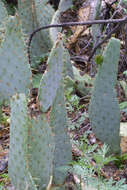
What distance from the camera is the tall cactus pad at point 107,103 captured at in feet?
8.05

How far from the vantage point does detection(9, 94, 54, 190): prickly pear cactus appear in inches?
65.2

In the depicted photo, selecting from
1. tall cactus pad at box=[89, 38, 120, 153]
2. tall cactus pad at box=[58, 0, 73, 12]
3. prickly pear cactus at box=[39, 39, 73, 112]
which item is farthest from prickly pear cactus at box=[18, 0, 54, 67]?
prickly pear cactus at box=[39, 39, 73, 112]

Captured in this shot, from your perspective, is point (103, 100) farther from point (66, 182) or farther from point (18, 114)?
point (18, 114)

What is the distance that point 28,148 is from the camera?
1.75m

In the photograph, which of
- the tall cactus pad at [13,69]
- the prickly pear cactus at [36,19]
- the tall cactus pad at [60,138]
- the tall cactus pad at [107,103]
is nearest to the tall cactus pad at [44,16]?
the prickly pear cactus at [36,19]

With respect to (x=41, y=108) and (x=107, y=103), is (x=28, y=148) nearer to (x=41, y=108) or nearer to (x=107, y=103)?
(x=41, y=108)

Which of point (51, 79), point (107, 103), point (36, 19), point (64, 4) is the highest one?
point (64, 4)

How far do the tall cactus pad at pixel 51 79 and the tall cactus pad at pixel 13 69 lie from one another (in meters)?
0.22

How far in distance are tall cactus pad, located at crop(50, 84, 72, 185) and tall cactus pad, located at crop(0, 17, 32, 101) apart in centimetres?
21

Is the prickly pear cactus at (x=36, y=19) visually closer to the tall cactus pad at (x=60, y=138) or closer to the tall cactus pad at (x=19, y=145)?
the tall cactus pad at (x=60, y=138)

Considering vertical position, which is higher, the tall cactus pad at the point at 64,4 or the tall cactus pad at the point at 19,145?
the tall cactus pad at the point at 64,4

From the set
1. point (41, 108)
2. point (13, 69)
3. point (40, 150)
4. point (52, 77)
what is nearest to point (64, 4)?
point (13, 69)

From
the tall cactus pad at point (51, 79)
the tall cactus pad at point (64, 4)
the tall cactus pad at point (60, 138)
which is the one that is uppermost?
the tall cactus pad at point (64, 4)

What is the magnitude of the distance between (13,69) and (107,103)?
0.92m
